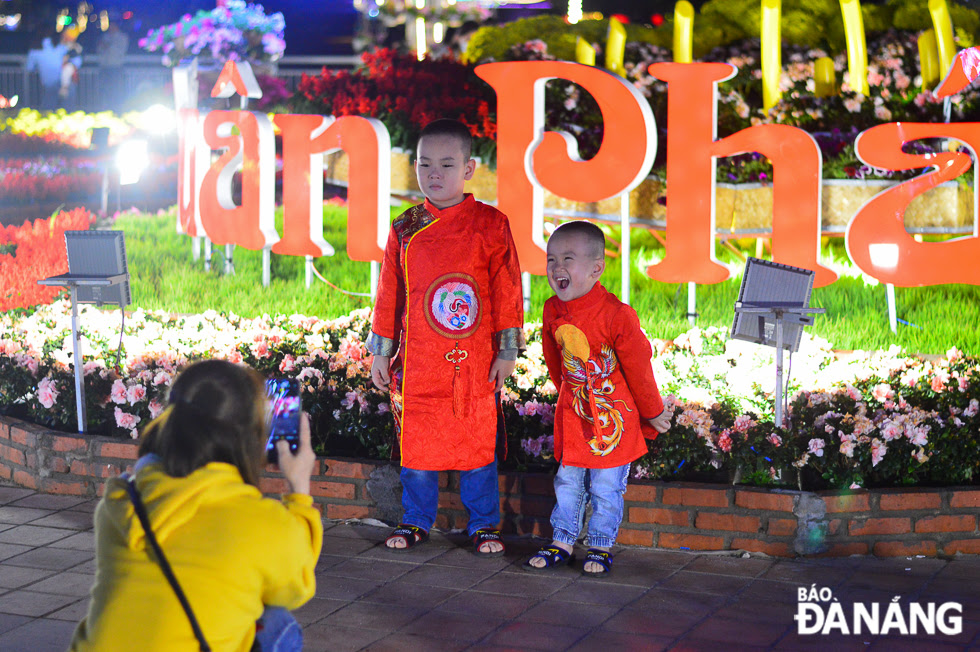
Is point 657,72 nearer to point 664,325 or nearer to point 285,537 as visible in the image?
point 664,325

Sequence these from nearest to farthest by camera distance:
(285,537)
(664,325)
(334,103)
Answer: (285,537), (664,325), (334,103)

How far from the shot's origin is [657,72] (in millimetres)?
6891

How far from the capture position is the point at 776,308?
4918 mm

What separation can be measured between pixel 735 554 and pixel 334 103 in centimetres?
593

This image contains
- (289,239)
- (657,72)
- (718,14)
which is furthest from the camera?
(718,14)

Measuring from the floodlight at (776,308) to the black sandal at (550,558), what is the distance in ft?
3.45

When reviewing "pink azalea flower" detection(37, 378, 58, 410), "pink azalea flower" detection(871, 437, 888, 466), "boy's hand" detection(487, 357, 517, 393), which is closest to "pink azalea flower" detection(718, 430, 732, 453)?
"pink azalea flower" detection(871, 437, 888, 466)

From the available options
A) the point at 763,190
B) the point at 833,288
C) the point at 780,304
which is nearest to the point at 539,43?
the point at 763,190

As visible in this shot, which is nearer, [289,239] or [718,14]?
[289,239]

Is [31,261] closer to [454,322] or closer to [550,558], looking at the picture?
[454,322]

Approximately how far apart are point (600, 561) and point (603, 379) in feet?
2.25

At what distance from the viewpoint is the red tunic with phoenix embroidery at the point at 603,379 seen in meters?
4.55

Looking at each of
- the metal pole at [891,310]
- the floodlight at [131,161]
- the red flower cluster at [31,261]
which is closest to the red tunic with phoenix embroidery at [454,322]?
the metal pole at [891,310]

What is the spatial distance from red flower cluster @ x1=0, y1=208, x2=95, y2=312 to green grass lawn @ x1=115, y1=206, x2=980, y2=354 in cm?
60
